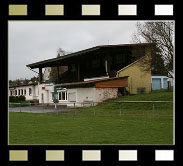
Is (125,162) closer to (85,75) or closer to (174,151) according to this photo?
(174,151)

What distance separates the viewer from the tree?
21587mm

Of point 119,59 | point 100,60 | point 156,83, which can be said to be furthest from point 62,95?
point 156,83

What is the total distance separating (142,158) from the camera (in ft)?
12.2

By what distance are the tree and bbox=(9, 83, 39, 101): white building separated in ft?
73.1

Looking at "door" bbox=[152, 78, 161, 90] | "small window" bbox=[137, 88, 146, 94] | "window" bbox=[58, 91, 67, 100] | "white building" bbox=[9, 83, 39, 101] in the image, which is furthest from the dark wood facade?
"door" bbox=[152, 78, 161, 90]

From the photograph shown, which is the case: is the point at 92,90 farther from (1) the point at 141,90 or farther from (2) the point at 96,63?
(1) the point at 141,90

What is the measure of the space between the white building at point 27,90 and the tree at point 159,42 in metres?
22.3

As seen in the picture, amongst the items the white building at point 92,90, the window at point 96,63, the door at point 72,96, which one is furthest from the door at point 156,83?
the door at point 72,96

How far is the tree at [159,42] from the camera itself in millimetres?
21587

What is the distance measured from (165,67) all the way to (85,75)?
539 inches

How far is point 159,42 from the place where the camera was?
23.3 metres

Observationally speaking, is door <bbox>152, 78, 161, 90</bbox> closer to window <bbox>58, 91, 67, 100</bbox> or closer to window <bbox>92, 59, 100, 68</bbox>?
window <bbox>92, 59, 100, 68</bbox>

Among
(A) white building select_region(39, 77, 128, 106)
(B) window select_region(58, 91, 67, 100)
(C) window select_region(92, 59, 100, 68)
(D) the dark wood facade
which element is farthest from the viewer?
(C) window select_region(92, 59, 100, 68)

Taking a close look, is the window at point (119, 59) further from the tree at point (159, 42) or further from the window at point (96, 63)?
the tree at point (159, 42)
